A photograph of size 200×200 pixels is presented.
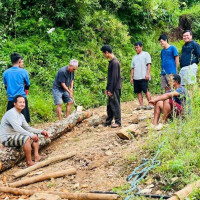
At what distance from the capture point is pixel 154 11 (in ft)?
46.8

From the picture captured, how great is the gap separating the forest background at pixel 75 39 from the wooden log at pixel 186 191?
5.81 m

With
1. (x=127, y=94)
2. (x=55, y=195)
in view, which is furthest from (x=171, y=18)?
(x=55, y=195)

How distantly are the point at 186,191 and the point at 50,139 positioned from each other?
3754 millimetres

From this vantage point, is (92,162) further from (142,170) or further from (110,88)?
(110,88)

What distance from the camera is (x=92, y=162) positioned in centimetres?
561

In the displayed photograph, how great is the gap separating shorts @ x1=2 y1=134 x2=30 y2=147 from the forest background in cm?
302

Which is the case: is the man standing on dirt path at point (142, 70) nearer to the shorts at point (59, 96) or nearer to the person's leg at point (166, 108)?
the shorts at point (59, 96)

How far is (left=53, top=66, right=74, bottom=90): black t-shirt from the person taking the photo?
8.16m

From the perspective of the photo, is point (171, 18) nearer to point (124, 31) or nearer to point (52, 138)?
point (124, 31)

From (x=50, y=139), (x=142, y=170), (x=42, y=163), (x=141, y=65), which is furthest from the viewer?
(x=141, y=65)

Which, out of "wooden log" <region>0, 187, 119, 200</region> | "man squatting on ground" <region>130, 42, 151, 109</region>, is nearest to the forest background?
"man squatting on ground" <region>130, 42, 151, 109</region>

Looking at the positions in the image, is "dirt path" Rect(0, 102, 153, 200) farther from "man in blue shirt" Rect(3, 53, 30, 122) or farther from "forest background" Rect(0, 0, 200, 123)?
"forest background" Rect(0, 0, 200, 123)

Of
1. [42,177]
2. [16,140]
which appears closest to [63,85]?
[16,140]

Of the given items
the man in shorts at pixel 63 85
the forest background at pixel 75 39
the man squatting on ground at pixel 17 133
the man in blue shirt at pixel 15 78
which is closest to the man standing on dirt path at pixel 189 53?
the man in shorts at pixel 63 85
